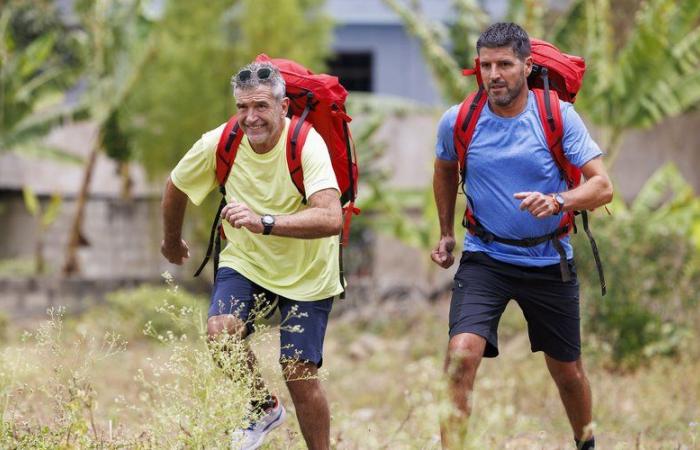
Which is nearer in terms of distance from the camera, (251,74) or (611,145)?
(251,74)

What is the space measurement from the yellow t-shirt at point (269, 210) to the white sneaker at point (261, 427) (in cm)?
56

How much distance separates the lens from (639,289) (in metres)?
11.5

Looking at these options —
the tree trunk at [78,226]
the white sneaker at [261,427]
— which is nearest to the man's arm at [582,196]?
the white sneaker at [261,427]

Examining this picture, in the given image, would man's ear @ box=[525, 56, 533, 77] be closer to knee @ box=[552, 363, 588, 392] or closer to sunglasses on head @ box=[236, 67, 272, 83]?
sunglasses on head @ box=[236, 67, 272, 83]

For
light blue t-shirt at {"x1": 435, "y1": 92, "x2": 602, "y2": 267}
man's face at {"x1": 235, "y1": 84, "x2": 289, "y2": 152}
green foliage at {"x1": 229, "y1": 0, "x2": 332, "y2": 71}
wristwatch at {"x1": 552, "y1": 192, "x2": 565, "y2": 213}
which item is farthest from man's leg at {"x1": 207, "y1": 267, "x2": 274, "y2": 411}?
green foliage at {"x1": 229, "y1": 0, "x2": 332, "y2": 71}

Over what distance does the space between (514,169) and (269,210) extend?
1.10m

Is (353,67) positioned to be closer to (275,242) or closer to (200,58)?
(200,58)

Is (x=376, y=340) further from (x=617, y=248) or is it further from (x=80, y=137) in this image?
(x=80, y=137)

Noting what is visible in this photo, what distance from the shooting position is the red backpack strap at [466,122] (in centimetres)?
570

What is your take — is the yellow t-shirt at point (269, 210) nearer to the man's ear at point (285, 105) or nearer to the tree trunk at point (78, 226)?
the man's ear at point (285, 105)

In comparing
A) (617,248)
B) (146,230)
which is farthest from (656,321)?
(146,230)

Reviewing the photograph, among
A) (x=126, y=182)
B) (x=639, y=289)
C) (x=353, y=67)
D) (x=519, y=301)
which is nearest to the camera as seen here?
(x=519, y=301)

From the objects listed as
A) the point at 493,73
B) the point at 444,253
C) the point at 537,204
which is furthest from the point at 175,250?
the point at 537,204

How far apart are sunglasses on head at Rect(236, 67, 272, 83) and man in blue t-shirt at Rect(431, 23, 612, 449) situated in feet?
2.87
